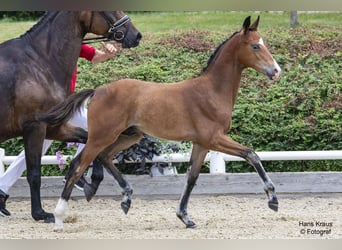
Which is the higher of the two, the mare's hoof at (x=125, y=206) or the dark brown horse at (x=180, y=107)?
the dark brown horse at (x=180, y=107)

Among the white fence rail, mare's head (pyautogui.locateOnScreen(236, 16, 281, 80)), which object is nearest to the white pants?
the white fence rail

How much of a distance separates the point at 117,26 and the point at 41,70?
72cm

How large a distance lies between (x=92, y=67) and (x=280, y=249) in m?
6.78

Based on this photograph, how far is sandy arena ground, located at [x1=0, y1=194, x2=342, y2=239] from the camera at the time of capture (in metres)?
4.71

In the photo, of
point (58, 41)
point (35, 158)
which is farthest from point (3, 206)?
point (58, 41)

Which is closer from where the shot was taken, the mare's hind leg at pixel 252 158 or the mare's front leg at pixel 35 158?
the mare's hind leg at pixel 252 158

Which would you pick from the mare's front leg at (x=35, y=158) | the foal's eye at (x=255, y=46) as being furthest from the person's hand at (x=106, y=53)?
the foal's eye at (x=255, y=46)

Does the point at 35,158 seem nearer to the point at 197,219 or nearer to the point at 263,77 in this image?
the point at 197,219

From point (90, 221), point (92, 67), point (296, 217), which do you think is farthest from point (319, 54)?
point (90, 221)

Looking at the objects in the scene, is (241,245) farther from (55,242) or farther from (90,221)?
(90,221)

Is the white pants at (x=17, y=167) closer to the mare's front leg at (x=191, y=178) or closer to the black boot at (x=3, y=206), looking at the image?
the black boot at (x=3, y=206)

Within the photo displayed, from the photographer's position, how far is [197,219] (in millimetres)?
5484

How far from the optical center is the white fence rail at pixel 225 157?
20.6 feet

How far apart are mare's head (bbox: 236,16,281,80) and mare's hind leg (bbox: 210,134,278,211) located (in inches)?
22.8
